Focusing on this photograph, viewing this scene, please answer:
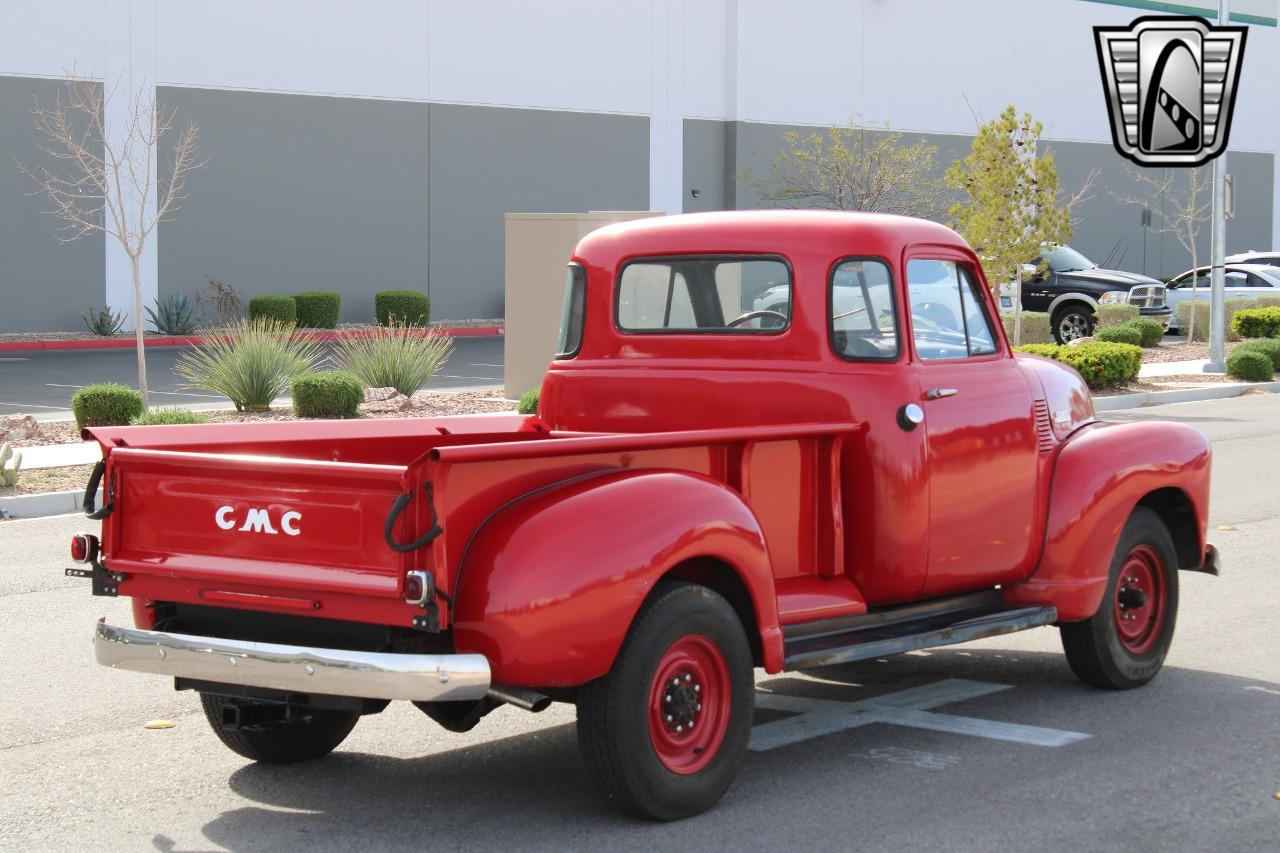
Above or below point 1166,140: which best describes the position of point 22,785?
below

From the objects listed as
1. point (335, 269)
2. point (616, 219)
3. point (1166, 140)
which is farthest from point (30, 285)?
point (1166, 140)

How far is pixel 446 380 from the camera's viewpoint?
79.6 ft

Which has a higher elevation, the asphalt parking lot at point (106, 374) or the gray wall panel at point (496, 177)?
the gray wall panel at point (496, 177)

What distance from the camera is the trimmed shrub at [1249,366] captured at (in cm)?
Result: 2545

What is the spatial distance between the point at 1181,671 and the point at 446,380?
57.7 feet

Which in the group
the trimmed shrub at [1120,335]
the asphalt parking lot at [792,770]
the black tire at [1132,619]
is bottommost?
the asphalt parking lot at [792,770]

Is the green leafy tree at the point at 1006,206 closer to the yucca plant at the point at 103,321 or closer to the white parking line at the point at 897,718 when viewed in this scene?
the yucca plant at the point at 103,321

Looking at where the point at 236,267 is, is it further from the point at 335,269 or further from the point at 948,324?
the point at 948,324

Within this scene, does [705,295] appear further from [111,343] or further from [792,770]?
[111,343]

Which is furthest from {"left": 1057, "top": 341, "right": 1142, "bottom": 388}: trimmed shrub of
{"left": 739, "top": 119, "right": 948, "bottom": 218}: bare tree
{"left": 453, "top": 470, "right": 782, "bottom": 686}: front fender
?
{"left": 453, "top": 470, "right": 782, "bottom": 686}: front fender

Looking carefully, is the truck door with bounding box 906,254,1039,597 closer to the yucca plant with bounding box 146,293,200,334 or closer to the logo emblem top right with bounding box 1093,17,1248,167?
the logo emblem top right with bounding box 1093,17,1248,167

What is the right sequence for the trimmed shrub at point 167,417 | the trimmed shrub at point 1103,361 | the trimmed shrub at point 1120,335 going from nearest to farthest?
the trimmed shrub at point 167,417
the trimmed shrub at point 1103,361
the trimmed shrub at point 1120,335

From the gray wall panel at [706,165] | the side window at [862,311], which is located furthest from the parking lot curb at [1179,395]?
the gray wall panel at [706,165]

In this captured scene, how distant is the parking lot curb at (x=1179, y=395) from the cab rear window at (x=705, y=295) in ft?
50.2
